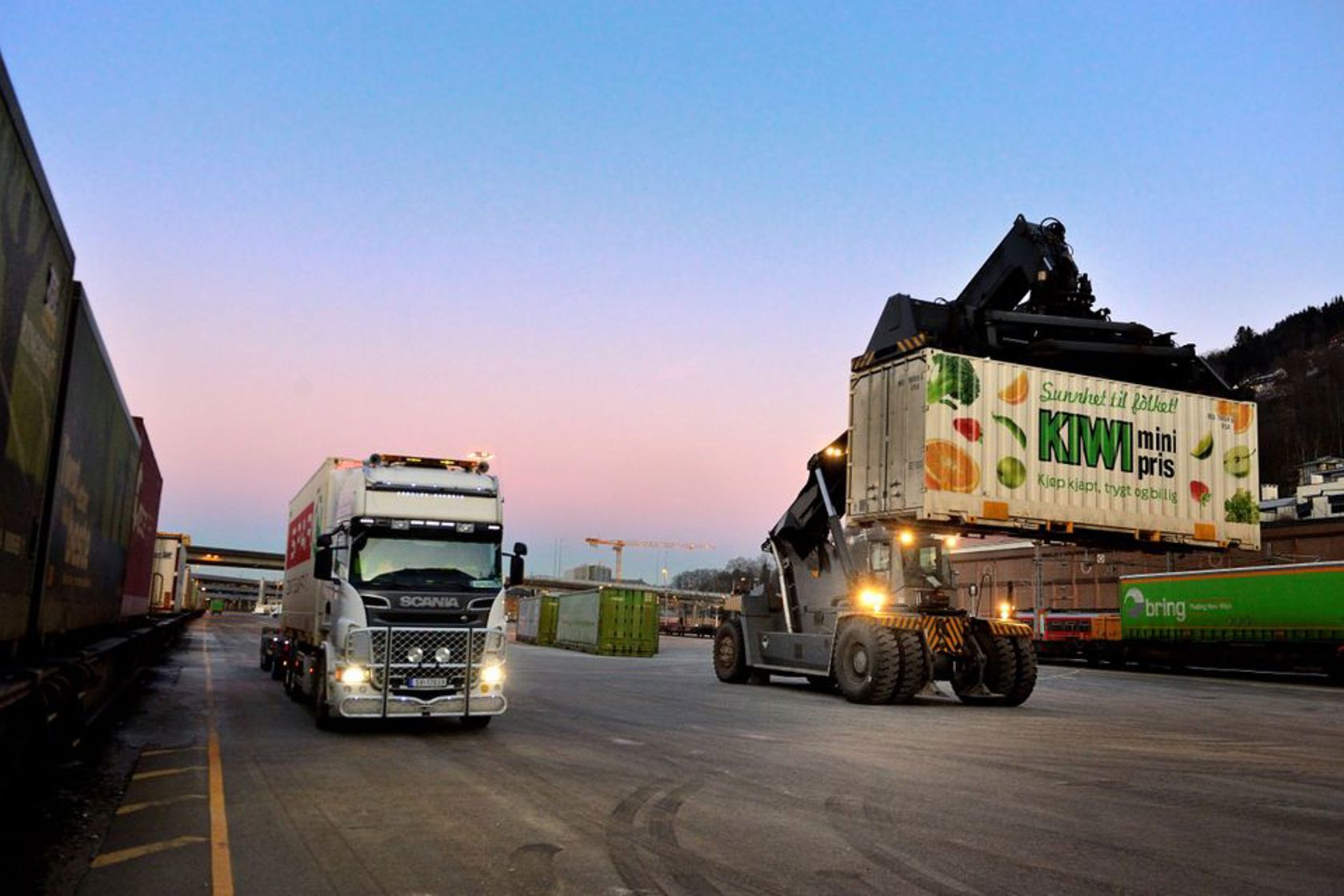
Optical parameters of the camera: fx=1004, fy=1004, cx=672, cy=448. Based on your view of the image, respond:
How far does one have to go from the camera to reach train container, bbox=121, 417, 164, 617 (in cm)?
1645

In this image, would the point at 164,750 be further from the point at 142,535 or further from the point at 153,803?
the point at 142,535

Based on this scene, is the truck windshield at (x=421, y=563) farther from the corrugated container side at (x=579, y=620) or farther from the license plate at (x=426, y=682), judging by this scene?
the corrugated container side at (x=579, y=620)

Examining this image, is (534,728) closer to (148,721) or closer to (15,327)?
(148,721)

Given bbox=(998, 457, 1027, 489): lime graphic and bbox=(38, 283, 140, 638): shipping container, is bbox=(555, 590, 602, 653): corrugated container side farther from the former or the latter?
bbox=(38, 283, 140, 638): shipping container

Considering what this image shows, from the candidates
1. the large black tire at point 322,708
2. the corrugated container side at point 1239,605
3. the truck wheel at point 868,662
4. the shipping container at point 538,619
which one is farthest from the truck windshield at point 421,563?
the shipping container at point 538,619

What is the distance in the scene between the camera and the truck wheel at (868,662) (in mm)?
17781

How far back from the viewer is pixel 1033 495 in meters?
18.5

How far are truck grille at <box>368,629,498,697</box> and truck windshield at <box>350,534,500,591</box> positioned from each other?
2.00ft

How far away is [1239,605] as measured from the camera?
103 feet

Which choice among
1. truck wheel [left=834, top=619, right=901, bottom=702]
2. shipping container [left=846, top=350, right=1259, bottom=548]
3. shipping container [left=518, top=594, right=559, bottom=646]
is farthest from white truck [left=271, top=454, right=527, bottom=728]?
shipping container [left=518, top=594, right=559, bottom=646]

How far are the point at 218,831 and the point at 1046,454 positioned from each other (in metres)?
15.8

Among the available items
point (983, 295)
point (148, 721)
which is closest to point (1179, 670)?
point (983, 295)

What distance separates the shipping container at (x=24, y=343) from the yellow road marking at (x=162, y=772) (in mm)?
1917

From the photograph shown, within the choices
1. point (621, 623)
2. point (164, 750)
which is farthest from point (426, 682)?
point (621, 623)
